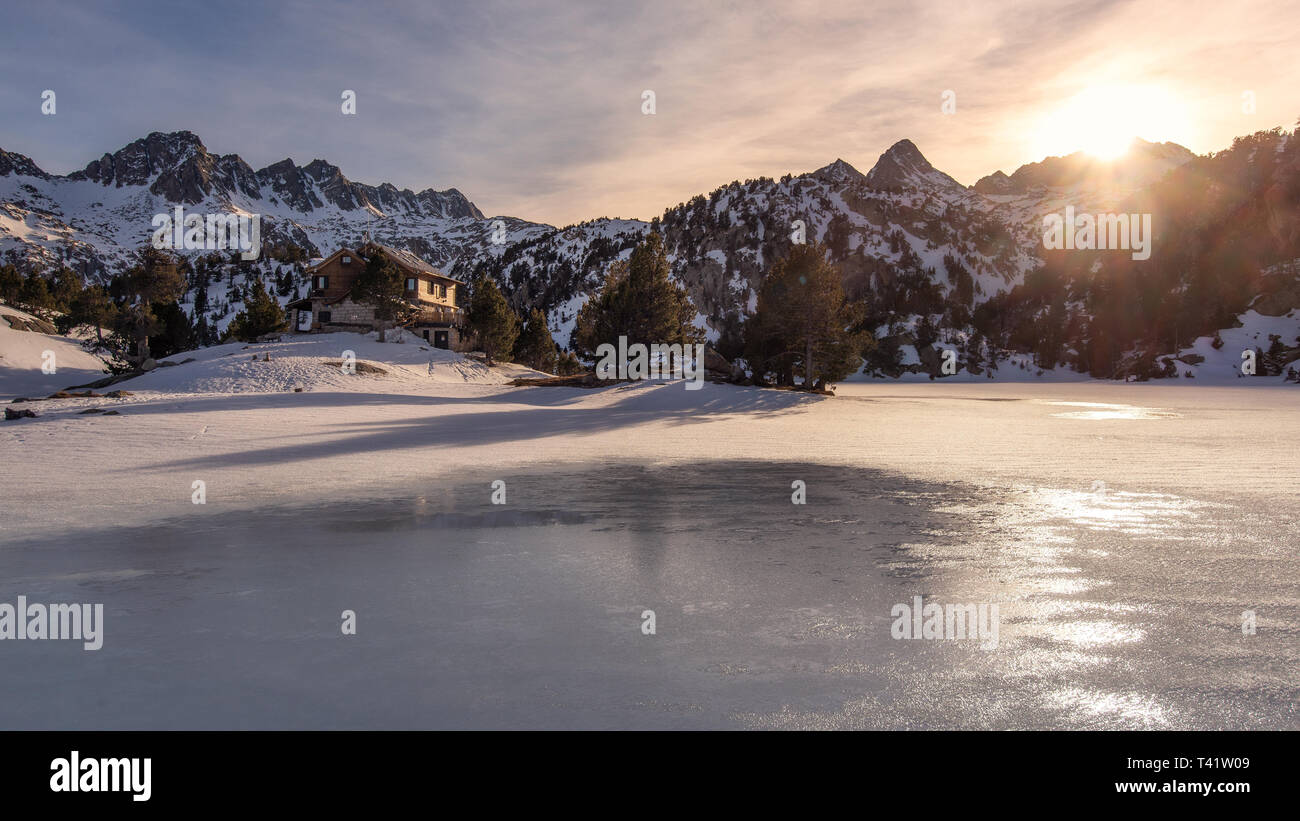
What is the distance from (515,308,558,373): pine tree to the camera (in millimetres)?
86062

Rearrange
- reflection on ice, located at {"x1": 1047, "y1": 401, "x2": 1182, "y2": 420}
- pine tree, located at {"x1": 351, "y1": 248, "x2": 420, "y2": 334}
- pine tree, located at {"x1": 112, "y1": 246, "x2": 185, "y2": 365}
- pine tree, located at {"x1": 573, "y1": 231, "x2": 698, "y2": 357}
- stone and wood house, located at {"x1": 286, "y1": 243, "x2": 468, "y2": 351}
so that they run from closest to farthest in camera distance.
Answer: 1. reflection on ice, located at {"x1": 1047, "y1": 401, "x2": 1182, "y2": 420}
2. pine tree, located at {"x1": 573, "y1": 231, "x2": 698, "y2": 357}
3. pine tree, located at {"x1": 112, "y1": 246, "x2": 185, "y2": 365}
4. pine tree, located at {"x1": 351, "y1": 248, "x2": 420, "y2": 334}
5. stone and wood house, located at {"x1": 286, "y1": 243, "x2": 468, "y2": 351}

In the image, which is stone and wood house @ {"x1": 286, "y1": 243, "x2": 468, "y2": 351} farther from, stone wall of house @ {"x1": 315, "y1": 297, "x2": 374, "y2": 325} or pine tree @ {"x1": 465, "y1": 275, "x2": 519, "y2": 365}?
pine tree @ {"x1": 465, "y1": 275, "x2": 519, "y2": 365}

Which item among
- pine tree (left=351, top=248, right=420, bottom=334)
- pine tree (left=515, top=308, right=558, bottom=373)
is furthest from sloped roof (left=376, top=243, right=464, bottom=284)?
pine tree (left=515, top=308, right=558, bottom=373)

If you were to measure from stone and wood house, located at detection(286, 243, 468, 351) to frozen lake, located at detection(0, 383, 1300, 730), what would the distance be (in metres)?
57.8

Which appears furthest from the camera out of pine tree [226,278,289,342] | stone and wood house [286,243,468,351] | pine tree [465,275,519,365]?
pine tree [226,278,289,342]

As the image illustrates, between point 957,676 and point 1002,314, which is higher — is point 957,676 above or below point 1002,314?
below

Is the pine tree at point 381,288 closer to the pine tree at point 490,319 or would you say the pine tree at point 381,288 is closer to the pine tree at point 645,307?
the pine tree at point 490,319

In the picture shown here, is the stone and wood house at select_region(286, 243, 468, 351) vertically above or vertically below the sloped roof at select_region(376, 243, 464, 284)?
below

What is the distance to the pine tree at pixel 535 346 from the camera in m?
86.1
